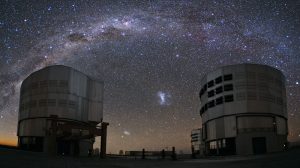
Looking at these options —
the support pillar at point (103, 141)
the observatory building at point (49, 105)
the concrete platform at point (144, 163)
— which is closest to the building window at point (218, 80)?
the observatory building at point (49, 105)

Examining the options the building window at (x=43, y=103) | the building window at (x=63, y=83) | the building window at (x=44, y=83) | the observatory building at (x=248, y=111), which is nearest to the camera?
the observatory building at (x=248, y=111)

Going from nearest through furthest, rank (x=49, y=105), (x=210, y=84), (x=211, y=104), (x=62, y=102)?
(x=49, y=105) → (x=62, y=102) → (x=211, y=104) → (x=210, y=84)

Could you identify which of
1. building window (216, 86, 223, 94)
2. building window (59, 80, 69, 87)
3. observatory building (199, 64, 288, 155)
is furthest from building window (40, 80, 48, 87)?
building window (216, 86, 223, 94)

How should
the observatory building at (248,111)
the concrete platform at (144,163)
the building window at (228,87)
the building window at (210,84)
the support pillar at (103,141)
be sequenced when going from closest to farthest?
the concrete platform at (144,163)
the support pillar at (103,141)
the observatory building at (248,111)
the building window at (228,87)
the building window at (210,84)

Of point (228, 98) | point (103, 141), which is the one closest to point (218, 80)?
point (228, 98)

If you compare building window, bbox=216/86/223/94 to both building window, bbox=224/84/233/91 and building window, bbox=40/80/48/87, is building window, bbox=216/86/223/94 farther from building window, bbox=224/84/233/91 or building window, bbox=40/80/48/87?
building window, bbox=40/80/48/87

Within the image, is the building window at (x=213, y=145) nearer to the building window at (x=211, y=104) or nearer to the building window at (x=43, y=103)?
the building window at (x=211, y=104)

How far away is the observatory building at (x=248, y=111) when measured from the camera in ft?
172

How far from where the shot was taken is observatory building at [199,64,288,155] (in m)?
52.5

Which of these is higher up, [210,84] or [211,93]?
[210,84]

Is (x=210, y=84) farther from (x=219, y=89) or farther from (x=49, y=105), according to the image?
(x=49, y=105)

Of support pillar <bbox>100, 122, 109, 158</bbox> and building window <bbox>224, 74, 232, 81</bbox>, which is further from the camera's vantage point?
building window <bbox>224, 74, 232, 81</bbox>

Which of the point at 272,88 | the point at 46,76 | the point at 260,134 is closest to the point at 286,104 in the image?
the point at 272,88

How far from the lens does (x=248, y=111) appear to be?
2071 inches
